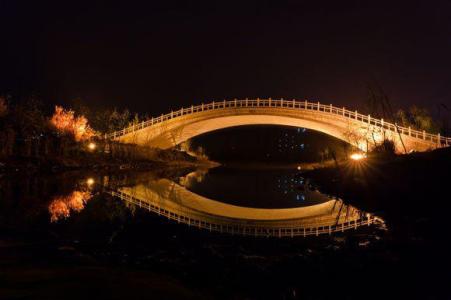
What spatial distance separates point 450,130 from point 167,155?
28.3m

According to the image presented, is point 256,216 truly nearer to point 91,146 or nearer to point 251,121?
point 91,146

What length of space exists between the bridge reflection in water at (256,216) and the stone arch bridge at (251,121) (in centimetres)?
2216

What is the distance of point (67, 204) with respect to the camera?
12.1 m

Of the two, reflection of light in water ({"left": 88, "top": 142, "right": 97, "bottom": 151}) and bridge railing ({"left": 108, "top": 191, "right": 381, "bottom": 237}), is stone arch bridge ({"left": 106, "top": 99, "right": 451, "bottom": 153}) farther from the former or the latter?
bridge railing ({"left": 108, "top": 191, "right": 381, "bottom": 237})

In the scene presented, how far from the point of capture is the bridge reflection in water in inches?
375

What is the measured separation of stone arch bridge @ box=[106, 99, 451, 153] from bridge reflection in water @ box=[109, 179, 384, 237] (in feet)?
72.7

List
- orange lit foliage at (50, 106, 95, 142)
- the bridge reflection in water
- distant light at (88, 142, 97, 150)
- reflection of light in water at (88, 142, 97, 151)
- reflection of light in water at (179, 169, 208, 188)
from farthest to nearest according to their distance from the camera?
orange lit foliage at (50, 106, 95, 142), distant light at (88, 142, 97, 150), reflection of light in water at (88, 142, 97, 151), reflection of light in water at (179, 169, 208, 188), the bridge reflection in water

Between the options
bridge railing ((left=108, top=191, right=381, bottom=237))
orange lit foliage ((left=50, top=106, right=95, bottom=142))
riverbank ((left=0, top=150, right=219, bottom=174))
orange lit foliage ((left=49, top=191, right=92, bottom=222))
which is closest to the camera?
bridge railing ((left=108, top=191, right=381, bottom=237))

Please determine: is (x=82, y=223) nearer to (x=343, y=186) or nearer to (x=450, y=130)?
(x=343, y=186)

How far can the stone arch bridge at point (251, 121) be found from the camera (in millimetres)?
35513

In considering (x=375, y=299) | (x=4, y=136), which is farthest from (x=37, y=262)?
(x=4, y=136)

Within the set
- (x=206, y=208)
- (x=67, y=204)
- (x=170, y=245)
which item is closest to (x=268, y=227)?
(x=170, y=245)

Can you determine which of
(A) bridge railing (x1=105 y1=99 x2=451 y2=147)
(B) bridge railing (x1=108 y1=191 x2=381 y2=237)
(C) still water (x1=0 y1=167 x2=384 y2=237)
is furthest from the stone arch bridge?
(B) bridge railing (x1=108 y1=191 x2=381 y2=237)

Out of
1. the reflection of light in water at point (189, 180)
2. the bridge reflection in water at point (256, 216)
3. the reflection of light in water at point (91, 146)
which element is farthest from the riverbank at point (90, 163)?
the bridge reflection in water at point (256, 216)
